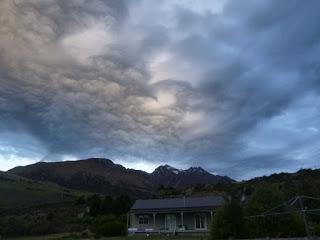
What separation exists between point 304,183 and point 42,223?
3488 centimetres

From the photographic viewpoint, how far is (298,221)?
93.0ft

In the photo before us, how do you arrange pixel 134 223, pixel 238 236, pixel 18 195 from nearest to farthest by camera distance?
pixel 238 236
pixel 134 223
pixel 18 195

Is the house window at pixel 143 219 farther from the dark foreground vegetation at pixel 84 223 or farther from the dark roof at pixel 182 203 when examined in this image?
the dark foreground vegetation at pixel 84 223

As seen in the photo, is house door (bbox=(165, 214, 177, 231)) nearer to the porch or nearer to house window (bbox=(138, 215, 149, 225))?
the porch

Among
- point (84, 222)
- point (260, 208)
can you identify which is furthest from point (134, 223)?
point (260, 208)

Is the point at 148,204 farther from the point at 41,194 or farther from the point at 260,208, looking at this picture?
the point at 41,194

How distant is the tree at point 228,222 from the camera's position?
28484 millimetres

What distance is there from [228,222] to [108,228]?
2159 cm

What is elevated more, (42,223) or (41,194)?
(41,194)

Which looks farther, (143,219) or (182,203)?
(143,219)

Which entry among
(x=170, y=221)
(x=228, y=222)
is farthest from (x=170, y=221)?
(x=228, y=222)

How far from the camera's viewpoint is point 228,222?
2886 cm

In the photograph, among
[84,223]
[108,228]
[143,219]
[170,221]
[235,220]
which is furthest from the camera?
[84,223]

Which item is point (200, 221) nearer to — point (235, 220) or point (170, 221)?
point (170, 221)
